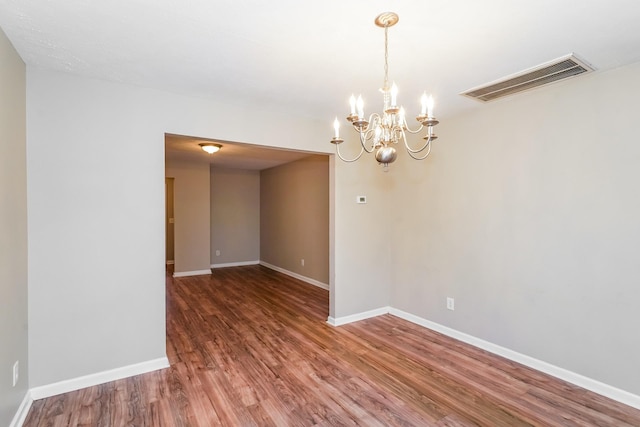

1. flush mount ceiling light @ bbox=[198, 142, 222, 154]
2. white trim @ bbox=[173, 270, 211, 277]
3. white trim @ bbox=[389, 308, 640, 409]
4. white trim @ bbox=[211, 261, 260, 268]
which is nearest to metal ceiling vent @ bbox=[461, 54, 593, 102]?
white trim @ bbox=[389, 308, 640, 409]

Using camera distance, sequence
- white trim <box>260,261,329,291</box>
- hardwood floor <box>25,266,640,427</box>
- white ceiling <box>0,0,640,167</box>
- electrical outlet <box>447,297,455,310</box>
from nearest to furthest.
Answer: white ceiling <box>0,0,640,167</box>
hardwood floor <box>25,266,640,427</box>
electrical outlet <box>447,297,455,310</box>
white trim <box>260,261,329,291</box>

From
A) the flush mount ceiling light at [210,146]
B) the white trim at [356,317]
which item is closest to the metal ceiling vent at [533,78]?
the white trim at [356,317]

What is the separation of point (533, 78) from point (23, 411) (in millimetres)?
4321

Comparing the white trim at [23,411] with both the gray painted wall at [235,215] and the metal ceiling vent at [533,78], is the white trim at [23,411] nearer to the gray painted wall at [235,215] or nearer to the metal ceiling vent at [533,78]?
the metal ceiling vent at [533,78]

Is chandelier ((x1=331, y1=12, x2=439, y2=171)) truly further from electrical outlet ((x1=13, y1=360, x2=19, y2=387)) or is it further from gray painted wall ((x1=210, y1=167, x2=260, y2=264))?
gray painted wall ((x1=210, y1=167, x2=260, y2=264))

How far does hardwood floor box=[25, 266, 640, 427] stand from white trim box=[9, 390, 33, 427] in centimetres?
5

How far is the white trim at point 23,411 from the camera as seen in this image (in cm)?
199

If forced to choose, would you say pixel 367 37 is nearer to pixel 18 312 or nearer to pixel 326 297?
pixel 18 312

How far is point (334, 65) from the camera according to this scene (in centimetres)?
227

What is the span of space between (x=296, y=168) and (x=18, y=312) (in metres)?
4.80

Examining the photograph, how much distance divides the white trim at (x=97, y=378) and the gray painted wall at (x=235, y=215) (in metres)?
4.86

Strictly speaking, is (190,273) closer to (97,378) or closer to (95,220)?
(97,378)

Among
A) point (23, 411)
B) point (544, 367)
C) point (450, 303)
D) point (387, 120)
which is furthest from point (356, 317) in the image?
point (23, 411)

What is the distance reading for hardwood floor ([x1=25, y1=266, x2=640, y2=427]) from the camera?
212cm
